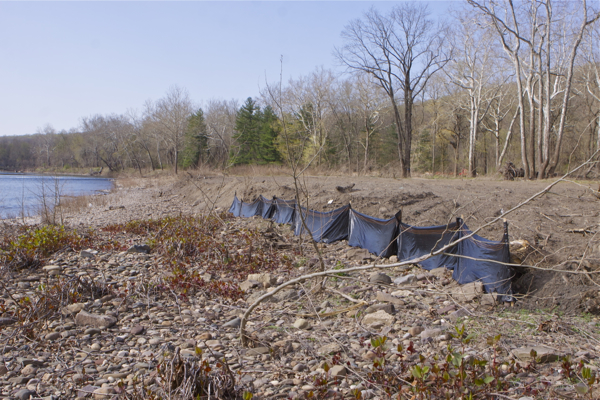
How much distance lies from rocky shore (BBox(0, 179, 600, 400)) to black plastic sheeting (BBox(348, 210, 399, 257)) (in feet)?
4.46

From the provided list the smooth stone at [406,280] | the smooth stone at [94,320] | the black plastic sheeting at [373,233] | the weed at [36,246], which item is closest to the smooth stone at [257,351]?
the smooth stone at [94,320]

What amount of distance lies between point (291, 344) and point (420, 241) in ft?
13.3

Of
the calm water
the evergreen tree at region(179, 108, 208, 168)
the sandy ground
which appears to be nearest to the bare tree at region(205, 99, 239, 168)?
the evergreen tree at region(179, 108, 208, 168)

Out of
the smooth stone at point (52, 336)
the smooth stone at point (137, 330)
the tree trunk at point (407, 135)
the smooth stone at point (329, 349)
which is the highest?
the tree trunk at point (407, 135)

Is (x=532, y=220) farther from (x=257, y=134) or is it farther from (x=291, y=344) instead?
(x=257, y=134)

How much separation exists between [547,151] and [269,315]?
1837 cm

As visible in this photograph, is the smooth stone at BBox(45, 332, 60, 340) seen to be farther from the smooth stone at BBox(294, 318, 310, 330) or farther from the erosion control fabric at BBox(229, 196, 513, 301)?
the erosion control fabric at BBox(229, 196, 513, 301)

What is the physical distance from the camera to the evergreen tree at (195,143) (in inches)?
1895

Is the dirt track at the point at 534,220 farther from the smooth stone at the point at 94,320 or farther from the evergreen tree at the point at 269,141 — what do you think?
the evergreen tree at the point at 269,141

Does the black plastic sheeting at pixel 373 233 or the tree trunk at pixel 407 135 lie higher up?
the tree trunk at pixel 407 135

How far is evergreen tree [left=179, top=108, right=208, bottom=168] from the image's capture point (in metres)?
48.1

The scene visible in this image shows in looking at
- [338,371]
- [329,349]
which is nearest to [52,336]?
[329,349]

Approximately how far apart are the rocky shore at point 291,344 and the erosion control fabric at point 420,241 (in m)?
0.35

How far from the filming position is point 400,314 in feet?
16.5
